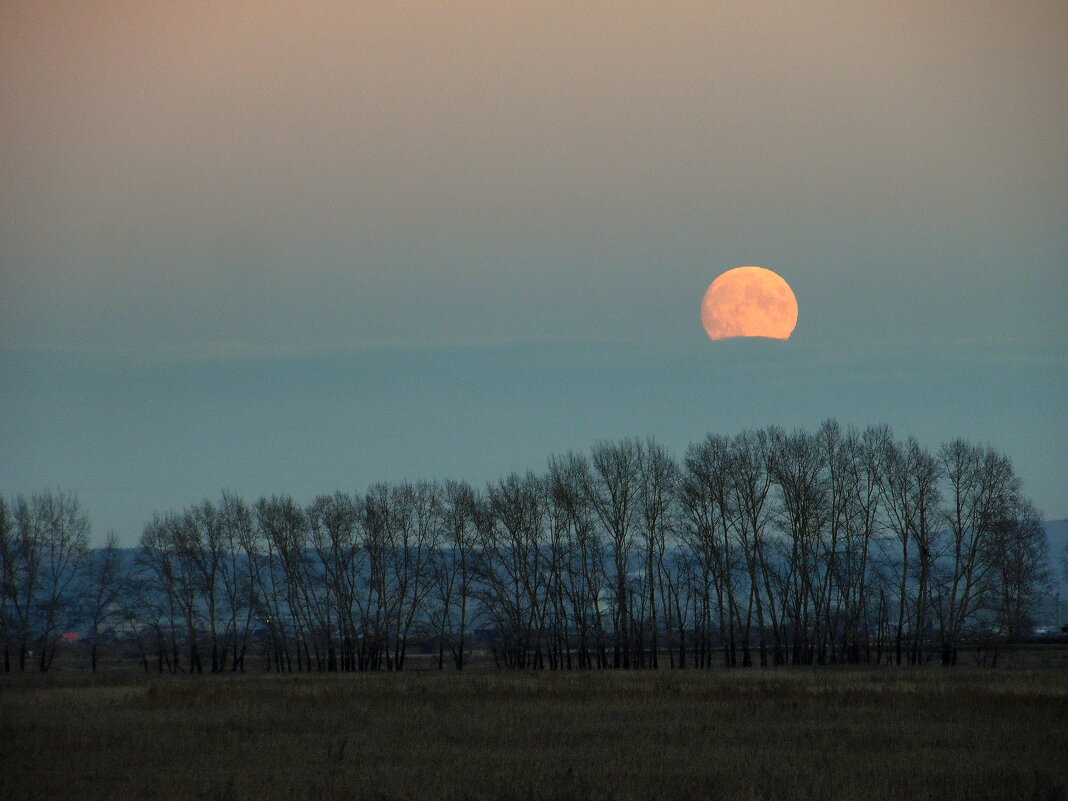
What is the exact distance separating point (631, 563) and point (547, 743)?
50.5 meters

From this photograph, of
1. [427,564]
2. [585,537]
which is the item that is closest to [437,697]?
[585,537]

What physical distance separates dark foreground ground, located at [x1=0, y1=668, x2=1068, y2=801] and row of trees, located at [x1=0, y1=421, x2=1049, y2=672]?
29.0 meters

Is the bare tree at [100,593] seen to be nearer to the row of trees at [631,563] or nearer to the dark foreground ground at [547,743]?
the row of trees at [631,563]

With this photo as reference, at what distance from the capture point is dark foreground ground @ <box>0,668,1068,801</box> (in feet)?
52.4

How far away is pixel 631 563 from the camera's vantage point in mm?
71375

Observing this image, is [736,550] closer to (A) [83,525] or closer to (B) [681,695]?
(B) [681,695]

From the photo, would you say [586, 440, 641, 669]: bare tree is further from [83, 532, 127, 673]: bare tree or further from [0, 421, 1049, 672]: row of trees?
[83, 532, 127, 673]: bare tree

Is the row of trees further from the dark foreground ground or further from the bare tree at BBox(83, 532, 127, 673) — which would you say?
the dark foreground ground

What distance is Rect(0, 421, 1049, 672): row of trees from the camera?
63.8 meters

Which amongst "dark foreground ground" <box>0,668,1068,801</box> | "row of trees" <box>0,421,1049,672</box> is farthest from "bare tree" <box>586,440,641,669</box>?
"dark foreground ground" <box>0,668,1068,801</box>

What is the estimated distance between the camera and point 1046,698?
29250 millimetres

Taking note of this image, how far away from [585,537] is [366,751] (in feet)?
167

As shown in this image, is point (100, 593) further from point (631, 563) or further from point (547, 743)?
point (547, 743)

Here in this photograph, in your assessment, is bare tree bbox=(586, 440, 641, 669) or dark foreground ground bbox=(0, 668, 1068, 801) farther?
bare tree bbox=(586, 440, 641, 669)
